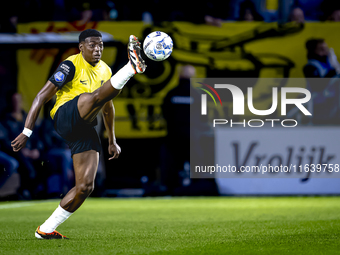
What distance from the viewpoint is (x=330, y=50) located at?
29.3ft

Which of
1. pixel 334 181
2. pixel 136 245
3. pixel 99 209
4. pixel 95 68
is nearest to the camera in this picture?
pixel 136 245

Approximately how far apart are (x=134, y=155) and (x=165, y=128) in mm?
788

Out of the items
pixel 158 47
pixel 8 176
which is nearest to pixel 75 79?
pixel 158 47

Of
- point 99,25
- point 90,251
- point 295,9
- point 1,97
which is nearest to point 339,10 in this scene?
point 295,9

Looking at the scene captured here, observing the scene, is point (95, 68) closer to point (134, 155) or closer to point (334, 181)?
point (134, 155)

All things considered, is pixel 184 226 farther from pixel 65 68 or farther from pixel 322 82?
pixel 322 82

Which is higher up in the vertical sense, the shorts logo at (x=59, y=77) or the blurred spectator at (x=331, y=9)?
the blurred spectator at (x=331, y=9)

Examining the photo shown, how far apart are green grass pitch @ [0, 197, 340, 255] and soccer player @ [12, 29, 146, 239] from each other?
0.37m

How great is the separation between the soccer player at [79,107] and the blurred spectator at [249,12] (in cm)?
517

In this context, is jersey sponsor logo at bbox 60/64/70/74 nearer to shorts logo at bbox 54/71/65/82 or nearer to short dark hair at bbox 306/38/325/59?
shorts logo at bbox 54/71/65/82

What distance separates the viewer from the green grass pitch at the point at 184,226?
12.9ft

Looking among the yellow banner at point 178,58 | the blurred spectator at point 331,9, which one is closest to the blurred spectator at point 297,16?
the yellow banner at point 178,58

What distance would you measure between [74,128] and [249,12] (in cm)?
589

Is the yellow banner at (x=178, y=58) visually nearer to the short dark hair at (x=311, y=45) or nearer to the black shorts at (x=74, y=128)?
the short dark hair at (x=311, y=45)
